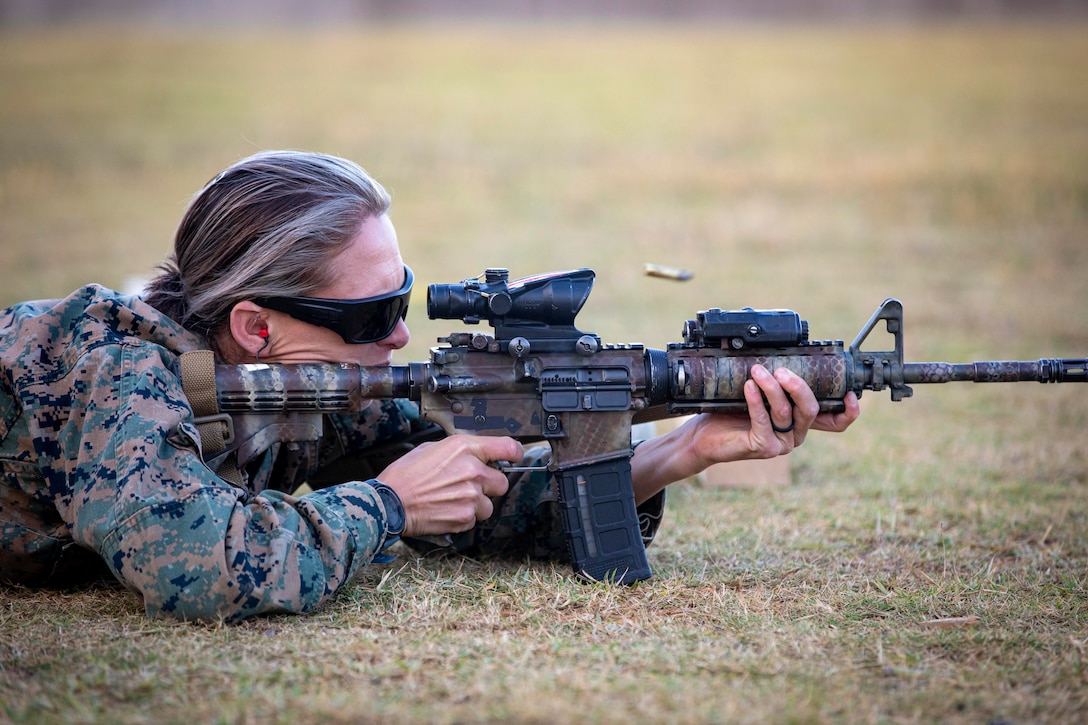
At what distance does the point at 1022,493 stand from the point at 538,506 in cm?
338

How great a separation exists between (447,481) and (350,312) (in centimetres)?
79

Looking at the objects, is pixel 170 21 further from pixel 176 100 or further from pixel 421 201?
pixel 421 201

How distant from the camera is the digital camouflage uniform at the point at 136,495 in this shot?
368 cm

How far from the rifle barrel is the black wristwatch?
7.04 ft

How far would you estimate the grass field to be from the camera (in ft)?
11.6

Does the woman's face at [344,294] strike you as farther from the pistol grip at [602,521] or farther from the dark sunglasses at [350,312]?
the pistol grip at [602,521]

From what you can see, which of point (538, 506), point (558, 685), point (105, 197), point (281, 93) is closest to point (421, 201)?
point (105, 197)

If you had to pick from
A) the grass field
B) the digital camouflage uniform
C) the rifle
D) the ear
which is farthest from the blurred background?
the digital camouflage uniform

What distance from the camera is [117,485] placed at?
369 cm

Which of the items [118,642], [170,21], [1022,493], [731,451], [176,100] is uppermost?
[170,21]

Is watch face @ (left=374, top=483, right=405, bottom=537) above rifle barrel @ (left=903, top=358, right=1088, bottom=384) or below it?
below

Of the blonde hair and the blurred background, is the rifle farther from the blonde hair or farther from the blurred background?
the blurred background

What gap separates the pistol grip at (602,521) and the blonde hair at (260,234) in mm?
1343

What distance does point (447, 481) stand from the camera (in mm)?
4258
